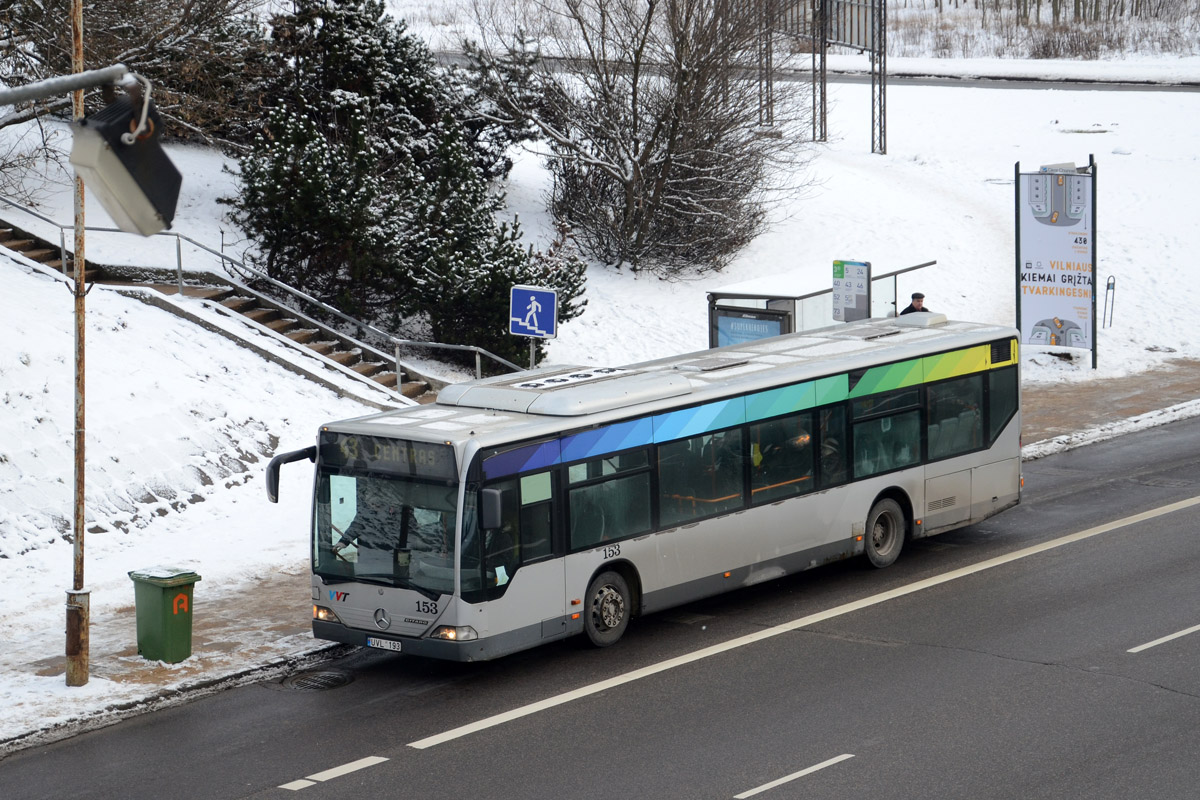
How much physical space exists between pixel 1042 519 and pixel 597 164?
50.1 ft

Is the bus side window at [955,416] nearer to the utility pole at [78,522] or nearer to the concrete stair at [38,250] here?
the utility pole at [78,522]

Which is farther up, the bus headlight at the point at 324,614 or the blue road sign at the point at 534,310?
the blue road sign at the point at 534,310

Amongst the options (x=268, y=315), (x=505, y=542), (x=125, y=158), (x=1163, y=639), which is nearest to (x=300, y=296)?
(x=268, y=315)

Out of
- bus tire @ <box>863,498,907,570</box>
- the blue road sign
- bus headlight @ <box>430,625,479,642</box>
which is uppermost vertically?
the blue road sign

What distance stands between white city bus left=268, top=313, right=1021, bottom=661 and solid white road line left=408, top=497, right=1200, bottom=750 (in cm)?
69

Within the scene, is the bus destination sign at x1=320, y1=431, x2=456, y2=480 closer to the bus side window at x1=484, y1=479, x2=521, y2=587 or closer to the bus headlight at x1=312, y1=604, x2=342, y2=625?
the bus side window at x1=484, y1=479, x2=521, y2=587

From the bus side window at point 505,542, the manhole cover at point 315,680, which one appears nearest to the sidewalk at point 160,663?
the manhole cover at point 315,680

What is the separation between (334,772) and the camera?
10.6m

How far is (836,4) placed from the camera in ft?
145

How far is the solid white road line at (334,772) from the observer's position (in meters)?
10.3

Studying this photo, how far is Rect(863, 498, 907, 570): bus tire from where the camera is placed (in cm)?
1608

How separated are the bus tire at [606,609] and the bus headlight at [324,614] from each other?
2.22 metres

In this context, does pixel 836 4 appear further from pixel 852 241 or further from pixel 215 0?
pixel 215 0

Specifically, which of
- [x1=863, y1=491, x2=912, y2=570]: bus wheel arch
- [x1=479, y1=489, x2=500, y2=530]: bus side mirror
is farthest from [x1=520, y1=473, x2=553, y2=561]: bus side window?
[x1=863, y1=491, x2=912, y2=570]: bus wheel arch
